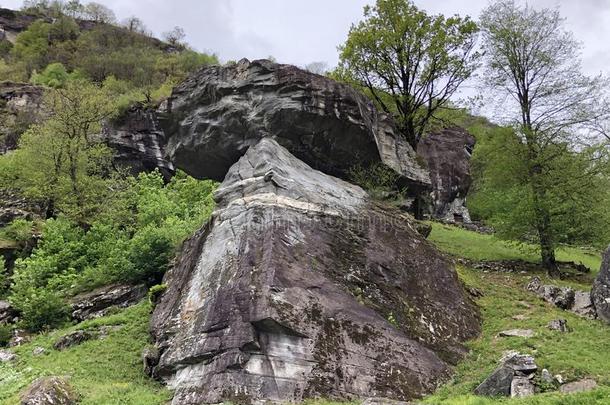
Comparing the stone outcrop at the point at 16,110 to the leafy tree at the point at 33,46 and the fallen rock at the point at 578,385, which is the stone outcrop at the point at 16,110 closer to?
the leafy tree at the point at 33,46

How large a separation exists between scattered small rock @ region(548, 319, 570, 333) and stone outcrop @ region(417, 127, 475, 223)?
2615cm

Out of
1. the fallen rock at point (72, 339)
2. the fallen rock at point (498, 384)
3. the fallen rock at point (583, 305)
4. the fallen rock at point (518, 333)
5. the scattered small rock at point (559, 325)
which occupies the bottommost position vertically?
the fallen rock at point (72, 339)

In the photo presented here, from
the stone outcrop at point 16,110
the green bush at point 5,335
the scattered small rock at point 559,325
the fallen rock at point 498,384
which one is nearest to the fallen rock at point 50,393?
the green bush at point 5,335

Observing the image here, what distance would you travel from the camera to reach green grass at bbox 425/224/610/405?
10023mm

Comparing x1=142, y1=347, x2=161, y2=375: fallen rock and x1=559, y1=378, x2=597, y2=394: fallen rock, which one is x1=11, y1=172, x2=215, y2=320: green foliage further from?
x1=559, y1=378, x2=597, y2=394: fallen rock

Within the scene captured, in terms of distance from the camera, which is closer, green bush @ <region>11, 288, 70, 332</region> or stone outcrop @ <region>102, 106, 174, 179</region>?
green bush @ <region>11, 288, 70, 332</region>

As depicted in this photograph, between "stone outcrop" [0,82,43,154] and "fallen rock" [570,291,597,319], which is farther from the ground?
"stone outcrop" [0,82,43,154]

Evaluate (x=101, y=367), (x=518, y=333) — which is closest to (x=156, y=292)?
(x=101, y=367)

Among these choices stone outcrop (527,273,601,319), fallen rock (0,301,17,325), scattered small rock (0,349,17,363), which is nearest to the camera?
scattered small rock (0,349,17,363)

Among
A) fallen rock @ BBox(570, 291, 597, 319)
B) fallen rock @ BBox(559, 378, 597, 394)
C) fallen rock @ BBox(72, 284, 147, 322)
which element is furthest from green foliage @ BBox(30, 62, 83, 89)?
fallen rock @ BBox(559, 378, 597, 394)

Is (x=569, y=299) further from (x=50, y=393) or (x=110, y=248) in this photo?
A: (x=110, y=248)

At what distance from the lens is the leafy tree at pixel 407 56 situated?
27.2m

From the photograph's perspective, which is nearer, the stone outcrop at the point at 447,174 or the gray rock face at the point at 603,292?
the gray rock face at the point at 603,292

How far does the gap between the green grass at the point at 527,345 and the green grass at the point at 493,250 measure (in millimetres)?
2676
